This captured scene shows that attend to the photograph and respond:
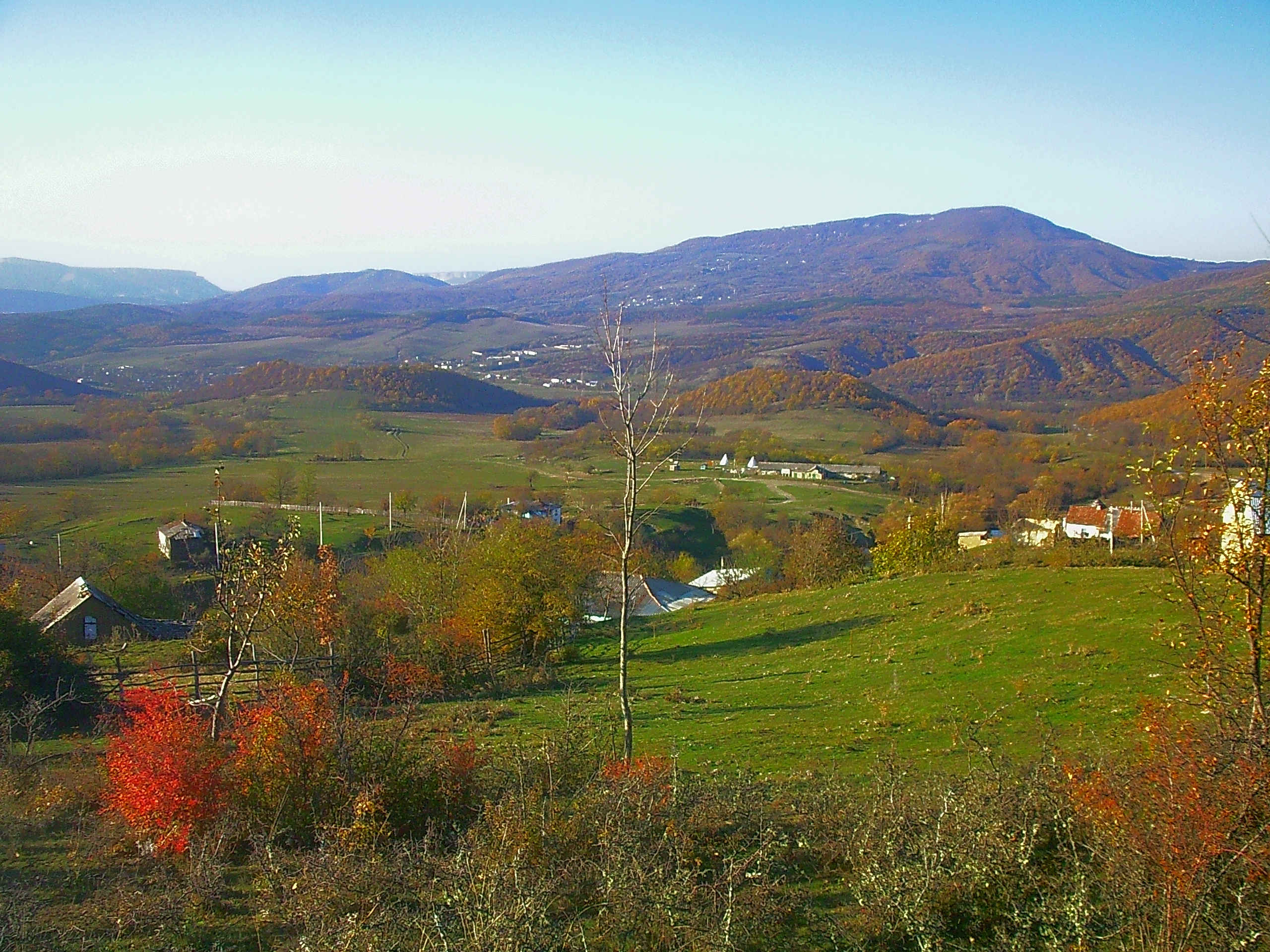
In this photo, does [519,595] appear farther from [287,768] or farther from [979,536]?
[979,536]

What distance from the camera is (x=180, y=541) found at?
130 feet

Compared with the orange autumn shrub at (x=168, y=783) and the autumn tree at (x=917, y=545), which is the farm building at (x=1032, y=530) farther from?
the orange autumn shrub at (x=168, y=783)

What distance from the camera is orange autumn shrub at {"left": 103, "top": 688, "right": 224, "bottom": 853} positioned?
7.89 m

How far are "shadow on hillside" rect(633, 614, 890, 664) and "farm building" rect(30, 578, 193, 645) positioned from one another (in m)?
13.1

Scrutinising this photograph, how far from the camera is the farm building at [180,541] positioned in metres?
39.2

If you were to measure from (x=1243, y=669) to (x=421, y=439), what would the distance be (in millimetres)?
82323

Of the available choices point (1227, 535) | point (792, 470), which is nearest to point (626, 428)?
point (1227, 535)

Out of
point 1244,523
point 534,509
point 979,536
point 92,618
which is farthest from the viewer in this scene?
point 534,509

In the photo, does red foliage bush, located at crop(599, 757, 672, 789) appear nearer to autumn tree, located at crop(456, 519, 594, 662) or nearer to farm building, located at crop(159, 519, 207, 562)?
autumn tree, located at crop(456, 519, 594, 662)

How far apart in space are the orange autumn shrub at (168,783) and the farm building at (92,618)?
1862cm

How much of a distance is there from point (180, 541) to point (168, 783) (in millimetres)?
35336

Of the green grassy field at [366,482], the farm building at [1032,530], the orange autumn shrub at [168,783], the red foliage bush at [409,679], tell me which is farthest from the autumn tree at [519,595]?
the farm building at [1032,530]

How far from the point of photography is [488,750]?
1048 centimetres

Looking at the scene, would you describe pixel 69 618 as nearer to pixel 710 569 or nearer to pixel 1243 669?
pixel 1243 669
